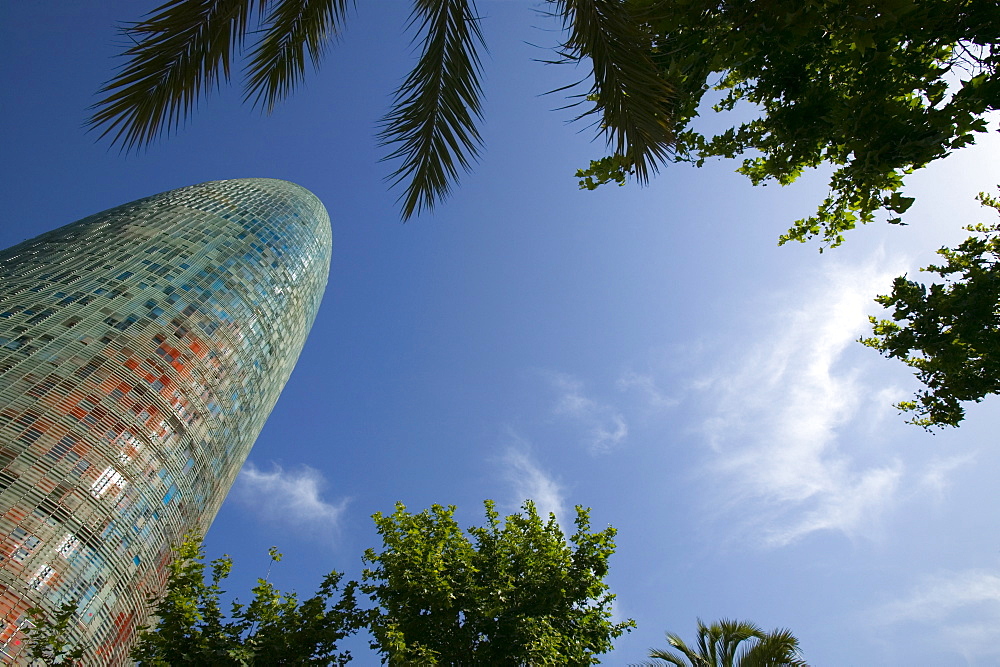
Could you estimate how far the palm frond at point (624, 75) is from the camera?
13.4 feet

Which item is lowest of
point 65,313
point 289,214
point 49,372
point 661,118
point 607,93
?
point 661,118

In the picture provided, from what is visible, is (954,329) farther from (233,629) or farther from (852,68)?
(233,629)

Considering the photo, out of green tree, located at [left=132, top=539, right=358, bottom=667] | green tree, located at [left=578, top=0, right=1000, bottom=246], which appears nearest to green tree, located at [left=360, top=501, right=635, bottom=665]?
green tree, located at [left=132, top=539, right=358, bottom=667]

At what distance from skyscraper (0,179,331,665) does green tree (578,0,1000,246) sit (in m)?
11.4

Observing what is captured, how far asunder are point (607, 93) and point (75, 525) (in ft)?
61.7

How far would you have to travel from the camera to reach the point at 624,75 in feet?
13.6

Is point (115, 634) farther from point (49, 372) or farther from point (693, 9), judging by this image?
point (693, 9)

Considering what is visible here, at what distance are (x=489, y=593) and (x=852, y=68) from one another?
9.11 meters

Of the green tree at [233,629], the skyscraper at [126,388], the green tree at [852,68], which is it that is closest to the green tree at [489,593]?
the green tree at [233,629]

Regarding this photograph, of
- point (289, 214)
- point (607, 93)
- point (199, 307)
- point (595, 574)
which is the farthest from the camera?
point (289, 214)

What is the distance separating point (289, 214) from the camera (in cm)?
3359

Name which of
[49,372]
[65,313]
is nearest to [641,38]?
[49,372]

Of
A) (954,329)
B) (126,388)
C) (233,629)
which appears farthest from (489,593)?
(126,388)

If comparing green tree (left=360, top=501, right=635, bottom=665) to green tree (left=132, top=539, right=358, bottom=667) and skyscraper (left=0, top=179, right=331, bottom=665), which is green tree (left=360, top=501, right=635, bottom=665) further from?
skyscraper (left=0, top=179, right=331, bottom=665)
